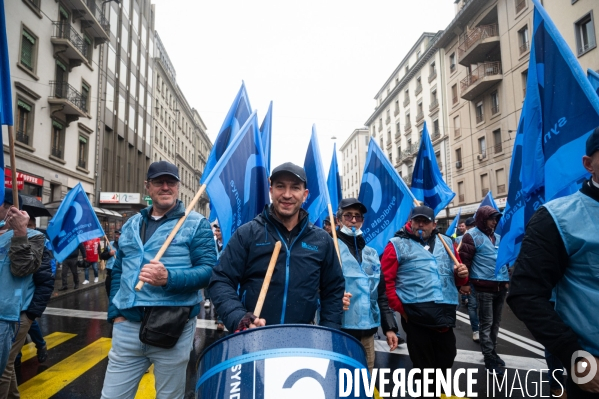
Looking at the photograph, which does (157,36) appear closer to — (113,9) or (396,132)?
(113,9)

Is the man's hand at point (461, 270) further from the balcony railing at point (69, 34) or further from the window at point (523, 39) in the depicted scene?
the window at point (523, 39)

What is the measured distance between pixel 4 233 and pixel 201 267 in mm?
1792

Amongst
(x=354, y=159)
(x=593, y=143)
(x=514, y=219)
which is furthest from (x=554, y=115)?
(x=354, y=159)

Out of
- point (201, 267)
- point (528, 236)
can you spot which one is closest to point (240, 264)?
point (201, 267)

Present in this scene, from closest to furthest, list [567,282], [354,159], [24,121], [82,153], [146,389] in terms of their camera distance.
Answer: [567,282]
[146,389]
[24,121]
[82,153]
[354,159]

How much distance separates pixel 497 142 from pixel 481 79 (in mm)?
4318

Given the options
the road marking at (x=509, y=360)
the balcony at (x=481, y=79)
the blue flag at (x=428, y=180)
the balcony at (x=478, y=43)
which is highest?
the balcony at (x=478, y=43)

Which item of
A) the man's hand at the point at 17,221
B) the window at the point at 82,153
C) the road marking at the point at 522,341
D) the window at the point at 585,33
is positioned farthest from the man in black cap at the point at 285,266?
the window at the point at 82,153

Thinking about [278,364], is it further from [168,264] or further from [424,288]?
[424,288]

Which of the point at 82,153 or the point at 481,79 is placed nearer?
the point at 82,153

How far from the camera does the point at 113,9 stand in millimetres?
28672

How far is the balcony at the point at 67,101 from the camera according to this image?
19.4m

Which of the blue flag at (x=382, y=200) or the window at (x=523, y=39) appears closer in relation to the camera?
the blue flag at (x=382, y=200)

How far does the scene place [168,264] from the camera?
2.69 m
